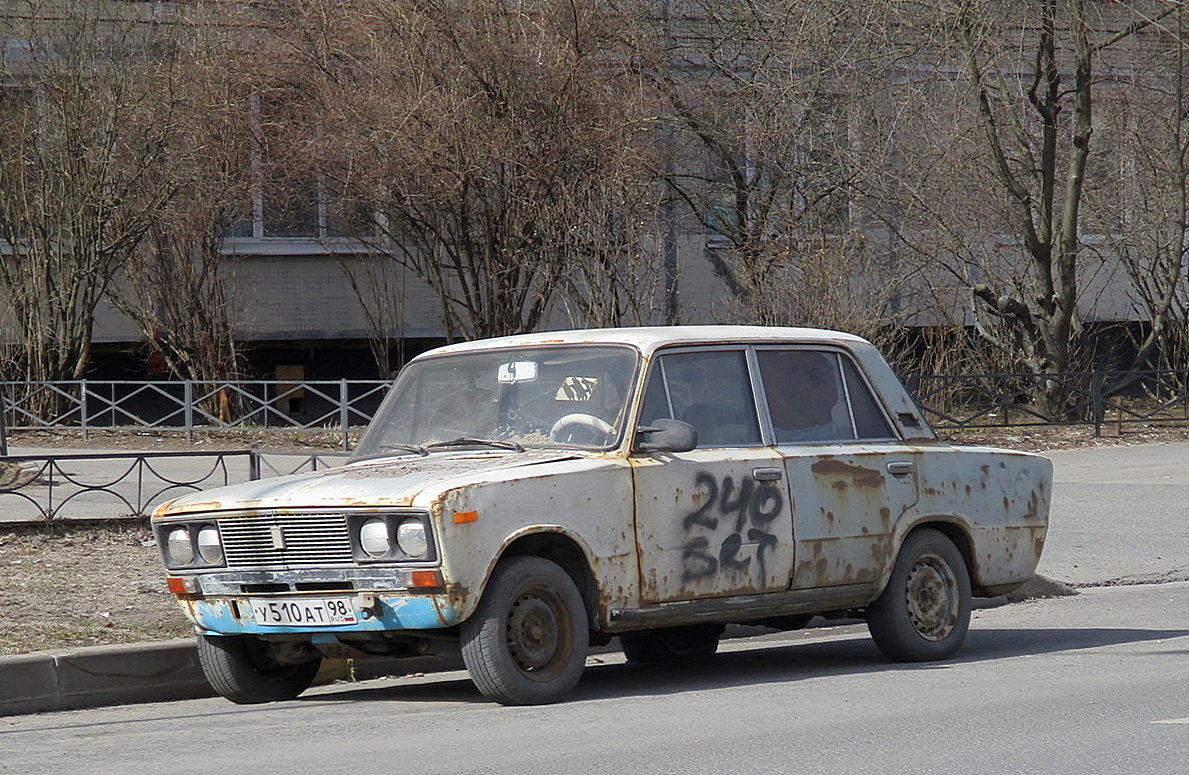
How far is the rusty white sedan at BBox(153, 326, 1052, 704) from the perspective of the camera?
7113mm

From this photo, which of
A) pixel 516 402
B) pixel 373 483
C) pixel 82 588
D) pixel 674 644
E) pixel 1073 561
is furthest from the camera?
pixel 1073 561

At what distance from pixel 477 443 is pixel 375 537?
0.99m

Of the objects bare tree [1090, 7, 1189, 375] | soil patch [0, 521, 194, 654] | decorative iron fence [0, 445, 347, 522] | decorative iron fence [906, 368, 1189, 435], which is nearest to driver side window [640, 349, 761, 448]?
soil patch [0, 521, 194, 654]

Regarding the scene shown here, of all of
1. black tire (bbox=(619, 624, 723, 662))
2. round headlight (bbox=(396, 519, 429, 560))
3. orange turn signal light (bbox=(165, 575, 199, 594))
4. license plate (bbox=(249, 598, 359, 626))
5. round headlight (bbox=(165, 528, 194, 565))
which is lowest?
black tire (bbox=(619, 624, 723, 662))

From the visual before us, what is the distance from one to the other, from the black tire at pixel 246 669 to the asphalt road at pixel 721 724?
0.32 ft

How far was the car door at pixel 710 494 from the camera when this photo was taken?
7.71 meters

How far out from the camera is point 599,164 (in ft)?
65.0

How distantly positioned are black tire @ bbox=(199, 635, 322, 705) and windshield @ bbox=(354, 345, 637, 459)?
3.55 ft

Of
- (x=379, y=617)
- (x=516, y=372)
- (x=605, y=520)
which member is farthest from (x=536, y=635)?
(x=516, y=372)

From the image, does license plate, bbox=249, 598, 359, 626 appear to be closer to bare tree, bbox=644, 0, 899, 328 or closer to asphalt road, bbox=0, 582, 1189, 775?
asphalt road, bbox=0, 582, 1189, 775

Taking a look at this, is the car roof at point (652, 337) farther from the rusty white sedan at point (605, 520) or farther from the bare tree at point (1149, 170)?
the bare tree at point (1149, 170)

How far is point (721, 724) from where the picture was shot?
22.3 ft

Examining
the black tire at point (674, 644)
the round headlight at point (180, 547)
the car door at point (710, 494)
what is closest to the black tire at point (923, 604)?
the car door at point (710, 494)

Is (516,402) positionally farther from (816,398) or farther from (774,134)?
(774,134)
